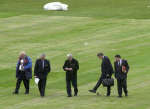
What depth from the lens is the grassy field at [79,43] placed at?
22156mm

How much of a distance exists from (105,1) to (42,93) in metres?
48.5

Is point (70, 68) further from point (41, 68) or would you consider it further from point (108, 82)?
point (108, 82)

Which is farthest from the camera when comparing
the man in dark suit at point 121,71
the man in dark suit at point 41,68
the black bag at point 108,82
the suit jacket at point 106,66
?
the man in dark suit at point 41,68

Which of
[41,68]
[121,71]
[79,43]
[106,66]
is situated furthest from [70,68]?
[79,43]

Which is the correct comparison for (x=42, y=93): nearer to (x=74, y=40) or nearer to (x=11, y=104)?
(x=11, y=104)

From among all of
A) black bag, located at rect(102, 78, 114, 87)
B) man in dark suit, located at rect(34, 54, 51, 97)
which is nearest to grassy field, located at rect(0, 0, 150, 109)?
black bag, located at rect(102, 78, 114, 87)

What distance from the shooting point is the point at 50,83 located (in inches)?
1077

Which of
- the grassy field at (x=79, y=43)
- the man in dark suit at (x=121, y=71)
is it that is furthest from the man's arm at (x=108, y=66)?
the grassy field at (x=79, y=43)

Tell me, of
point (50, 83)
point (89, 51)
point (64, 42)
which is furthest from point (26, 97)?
point (64, 42)

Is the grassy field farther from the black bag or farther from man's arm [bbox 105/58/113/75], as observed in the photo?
man's arm [bbox 105/58/113/75]

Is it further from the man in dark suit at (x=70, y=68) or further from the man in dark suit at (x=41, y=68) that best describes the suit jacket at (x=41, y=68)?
the man in dark suit at (x=70, y=68)

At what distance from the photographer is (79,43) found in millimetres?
42188

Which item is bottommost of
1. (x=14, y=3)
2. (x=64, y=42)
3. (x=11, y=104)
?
(x=11, y=104)

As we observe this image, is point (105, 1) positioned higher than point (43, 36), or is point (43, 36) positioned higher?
point (105, 1)
